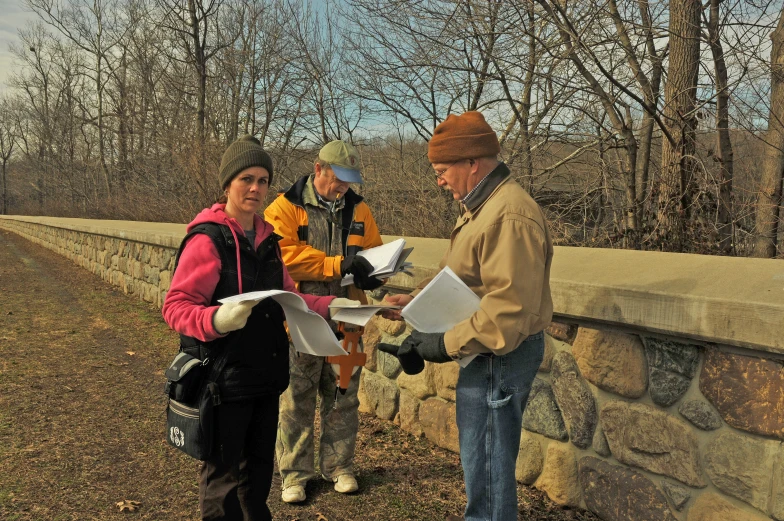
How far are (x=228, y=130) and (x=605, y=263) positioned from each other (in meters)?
14.9

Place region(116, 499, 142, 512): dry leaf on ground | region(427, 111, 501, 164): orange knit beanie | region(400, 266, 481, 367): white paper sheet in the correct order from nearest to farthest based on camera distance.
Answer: region(400, 266, 481, 367): white paper sheet
region(427, 111, 501, 164): orange knit beanie
region(116, 499, 142, 512): dry leaf on ground

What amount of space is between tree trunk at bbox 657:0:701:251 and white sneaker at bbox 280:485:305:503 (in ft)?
12.6

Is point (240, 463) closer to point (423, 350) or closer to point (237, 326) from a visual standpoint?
point (237, 326)

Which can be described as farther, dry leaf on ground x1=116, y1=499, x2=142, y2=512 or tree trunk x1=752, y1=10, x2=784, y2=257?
tree trunk x1=752, y1=10, x2=784, y2=257

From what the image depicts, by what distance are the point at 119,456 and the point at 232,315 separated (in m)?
2.43

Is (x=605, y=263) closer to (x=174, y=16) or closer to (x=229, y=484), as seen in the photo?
(x=229, y=484)

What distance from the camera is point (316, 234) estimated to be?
11.3ft

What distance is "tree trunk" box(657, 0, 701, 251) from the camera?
5.41 meters

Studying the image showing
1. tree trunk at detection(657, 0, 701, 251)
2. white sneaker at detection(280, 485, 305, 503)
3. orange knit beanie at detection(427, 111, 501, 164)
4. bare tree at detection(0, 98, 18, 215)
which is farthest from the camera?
bare tree at detection(0, 98, 18, 215)

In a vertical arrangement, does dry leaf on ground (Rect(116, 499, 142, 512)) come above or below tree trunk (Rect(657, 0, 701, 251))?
below

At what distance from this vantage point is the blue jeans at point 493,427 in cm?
218

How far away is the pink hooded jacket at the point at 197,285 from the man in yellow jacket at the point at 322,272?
84 cm

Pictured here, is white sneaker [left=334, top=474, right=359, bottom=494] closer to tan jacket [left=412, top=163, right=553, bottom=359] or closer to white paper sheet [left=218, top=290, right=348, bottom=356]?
white paper sheet [left=218, top=290, right=348, bottom=356]

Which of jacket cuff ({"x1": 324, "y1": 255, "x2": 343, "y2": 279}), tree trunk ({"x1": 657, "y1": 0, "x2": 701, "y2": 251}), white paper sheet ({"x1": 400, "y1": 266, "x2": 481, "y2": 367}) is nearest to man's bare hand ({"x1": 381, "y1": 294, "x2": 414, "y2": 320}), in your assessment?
jacket cuff ({"x1": 324, "y1": 255, "x2": 343, "y2": 279})
